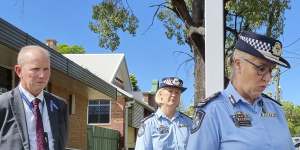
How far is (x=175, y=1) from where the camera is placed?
1180 cm

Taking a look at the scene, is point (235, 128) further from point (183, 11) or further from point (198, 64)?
point (183, 11)

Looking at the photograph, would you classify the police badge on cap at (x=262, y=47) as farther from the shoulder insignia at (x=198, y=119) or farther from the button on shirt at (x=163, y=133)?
the button on shirt at (x=163, y=133)

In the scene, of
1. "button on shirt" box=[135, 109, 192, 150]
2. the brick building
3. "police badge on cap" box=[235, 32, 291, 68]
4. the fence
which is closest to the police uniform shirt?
"police badge on cap" box=[235, 32, 291, 68]

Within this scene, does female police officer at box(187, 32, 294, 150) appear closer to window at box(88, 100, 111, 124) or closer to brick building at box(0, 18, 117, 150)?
brick building at box(0, 18, 117, 150)

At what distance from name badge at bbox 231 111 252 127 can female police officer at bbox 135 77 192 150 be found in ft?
11.8

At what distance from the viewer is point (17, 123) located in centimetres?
457

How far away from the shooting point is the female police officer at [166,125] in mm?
7199

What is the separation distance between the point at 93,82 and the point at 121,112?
556 inches

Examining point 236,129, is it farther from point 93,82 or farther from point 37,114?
point 93,82

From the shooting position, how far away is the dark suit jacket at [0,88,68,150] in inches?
177

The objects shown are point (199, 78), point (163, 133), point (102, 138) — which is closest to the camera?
point (163, 133)

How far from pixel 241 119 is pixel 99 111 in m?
35.3

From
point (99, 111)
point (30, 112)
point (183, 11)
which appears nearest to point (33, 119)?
point (30, 112)

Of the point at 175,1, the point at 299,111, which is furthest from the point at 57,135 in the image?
the point at 299,111
